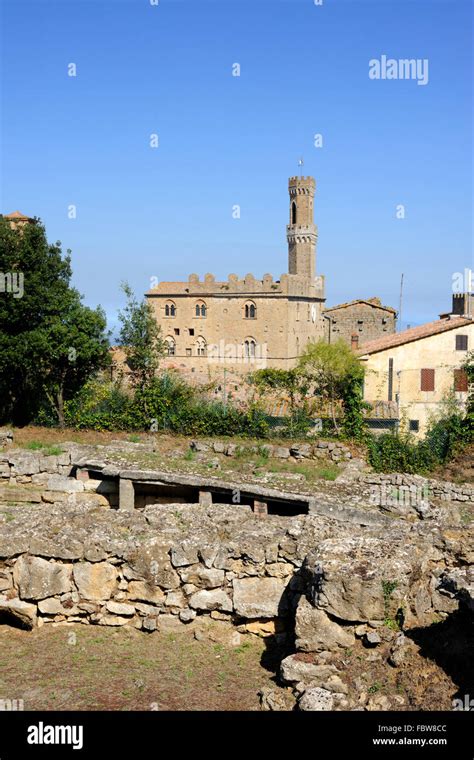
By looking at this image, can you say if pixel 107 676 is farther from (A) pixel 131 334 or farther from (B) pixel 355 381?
(A) pixel 131 334

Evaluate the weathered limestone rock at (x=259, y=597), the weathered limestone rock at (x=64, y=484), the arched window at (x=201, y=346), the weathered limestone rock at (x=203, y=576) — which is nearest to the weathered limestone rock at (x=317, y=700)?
the weathered limestone rock at (x=259, y=597)

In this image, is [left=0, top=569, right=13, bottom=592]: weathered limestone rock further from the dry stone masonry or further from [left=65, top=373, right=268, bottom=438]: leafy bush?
[left=65, top=373, right=268, bottom=438]: leafy bush

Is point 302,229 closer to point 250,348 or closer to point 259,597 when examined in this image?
point 250,348

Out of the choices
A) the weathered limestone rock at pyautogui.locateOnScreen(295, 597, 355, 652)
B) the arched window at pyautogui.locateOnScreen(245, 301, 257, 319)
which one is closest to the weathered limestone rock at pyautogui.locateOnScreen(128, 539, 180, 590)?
the weathered limestone rock at pyautogui.locateOnScreen(295, 597, 355, 652)

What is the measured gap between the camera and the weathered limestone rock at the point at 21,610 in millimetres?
11070

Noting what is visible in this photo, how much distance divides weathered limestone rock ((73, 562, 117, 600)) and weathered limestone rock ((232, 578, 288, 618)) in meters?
1.89

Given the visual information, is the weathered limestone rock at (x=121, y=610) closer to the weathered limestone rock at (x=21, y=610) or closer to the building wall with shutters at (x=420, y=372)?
the weathered limestone rock at (x=21, y=610)

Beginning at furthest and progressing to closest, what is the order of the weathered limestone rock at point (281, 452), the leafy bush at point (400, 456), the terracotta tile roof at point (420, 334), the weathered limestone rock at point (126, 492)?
1. the terracotta tile roof at point (420, 334)
2. the weathered limestone rock at point (281, 452)
3. the leafy bush at point (400, 456)
4. the weathered limestone rock at point (126, 492)

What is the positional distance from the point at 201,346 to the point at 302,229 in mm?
22819

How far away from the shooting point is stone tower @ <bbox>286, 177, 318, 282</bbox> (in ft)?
298

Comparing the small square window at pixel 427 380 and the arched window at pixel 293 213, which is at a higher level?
the arched window at pixel 293 213

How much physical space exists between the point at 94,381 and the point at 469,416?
513 inches

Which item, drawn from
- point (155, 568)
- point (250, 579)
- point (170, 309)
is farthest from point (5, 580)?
point (170, 309)

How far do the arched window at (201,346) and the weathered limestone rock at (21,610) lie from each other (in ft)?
225
